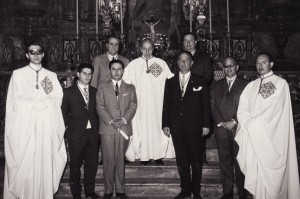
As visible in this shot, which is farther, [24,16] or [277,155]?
[24,16]

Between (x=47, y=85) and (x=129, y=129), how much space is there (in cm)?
127

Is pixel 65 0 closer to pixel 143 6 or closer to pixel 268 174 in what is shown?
pixel 143 6

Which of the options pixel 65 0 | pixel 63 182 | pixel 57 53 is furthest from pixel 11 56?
pixel 63 182

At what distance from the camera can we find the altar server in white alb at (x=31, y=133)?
5.40 m

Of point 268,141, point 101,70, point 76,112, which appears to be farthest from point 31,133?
point 268,141

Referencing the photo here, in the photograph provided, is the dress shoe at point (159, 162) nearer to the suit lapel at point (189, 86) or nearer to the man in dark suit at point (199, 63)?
the man in dark suit at point (199, 63)

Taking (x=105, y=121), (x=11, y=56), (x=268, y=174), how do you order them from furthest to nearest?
(x=11, y=56) → (x=105, y=121) → (x=268, y=174)

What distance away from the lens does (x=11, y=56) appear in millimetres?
11281

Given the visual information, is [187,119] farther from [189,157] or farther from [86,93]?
[86,93]

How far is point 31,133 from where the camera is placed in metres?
5.43

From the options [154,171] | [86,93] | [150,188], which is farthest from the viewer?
[154,171]

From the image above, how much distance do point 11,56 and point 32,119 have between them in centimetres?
639

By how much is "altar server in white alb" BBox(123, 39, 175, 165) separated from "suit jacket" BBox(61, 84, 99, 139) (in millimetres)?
857

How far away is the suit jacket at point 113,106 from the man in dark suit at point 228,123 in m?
1.19
